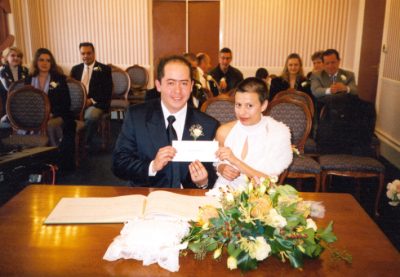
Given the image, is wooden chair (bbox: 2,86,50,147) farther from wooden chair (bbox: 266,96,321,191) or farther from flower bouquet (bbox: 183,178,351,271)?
flower bouquet (bbox: 183,178,351,271)

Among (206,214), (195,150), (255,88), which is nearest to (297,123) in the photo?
(255,88)

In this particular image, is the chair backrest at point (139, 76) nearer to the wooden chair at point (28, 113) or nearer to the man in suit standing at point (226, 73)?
the man in suit standing at point (226, 73)

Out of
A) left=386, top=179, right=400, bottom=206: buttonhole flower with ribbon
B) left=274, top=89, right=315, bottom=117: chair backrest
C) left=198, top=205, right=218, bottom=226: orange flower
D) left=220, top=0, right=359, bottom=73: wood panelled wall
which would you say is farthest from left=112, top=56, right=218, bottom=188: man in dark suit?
left=220, top=0, right=359, bottom=73: wood panelled wall

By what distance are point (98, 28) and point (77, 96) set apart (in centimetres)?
411

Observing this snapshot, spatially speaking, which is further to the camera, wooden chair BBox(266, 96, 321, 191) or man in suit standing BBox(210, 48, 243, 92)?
man in suit standing BBox(210, 48, 243, 92)

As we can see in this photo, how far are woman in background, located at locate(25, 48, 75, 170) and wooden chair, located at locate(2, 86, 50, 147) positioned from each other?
0.29 meters

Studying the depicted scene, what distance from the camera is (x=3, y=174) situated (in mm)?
2551

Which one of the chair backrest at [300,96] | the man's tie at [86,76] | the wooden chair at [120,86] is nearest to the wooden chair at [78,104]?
the man's tie at [86,76]

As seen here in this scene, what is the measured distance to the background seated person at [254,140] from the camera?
99.5 inches

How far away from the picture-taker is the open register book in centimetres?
178

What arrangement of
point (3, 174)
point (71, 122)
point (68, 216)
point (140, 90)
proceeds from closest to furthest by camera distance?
1. point (68, 216)
2. point (3, 174)
3. point (71, 122)
4. point (140, 90)

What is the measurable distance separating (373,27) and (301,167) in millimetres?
4876

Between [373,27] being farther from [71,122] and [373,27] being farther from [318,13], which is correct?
[71,122]

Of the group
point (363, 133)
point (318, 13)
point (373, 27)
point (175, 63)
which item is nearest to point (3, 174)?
point (175, 63)
